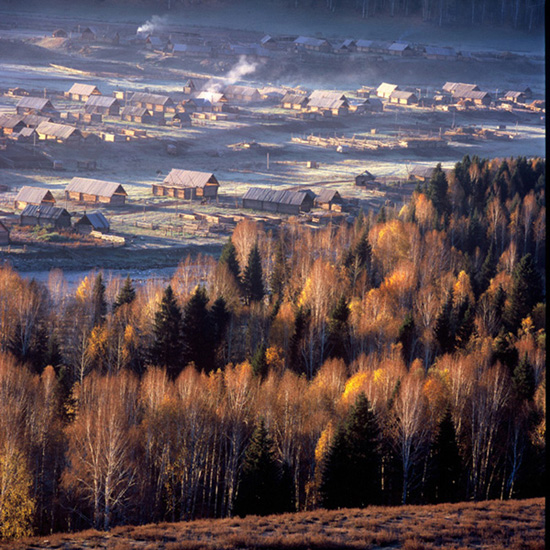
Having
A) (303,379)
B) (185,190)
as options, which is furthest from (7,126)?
(303,379)

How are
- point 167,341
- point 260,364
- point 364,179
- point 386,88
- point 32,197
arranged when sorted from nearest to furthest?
point 260,364 < point 167,341 < point 32,197 < point 364,179 < point 386,88

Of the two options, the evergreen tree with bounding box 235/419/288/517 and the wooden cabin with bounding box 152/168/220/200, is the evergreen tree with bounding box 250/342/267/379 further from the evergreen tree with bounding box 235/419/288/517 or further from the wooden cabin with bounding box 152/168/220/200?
the wooden cabin with bounding box 152/168/220/200

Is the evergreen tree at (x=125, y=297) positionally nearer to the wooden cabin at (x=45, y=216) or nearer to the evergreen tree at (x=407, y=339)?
the evergreen tree at (x=407, y=339)

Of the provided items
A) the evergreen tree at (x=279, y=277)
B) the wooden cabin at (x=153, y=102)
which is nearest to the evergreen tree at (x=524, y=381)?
the evergreen tree at (x=279, y=277)

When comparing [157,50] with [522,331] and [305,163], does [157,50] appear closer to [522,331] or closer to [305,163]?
[305,163]

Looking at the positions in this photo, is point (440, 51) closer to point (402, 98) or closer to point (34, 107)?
point (402, 98)

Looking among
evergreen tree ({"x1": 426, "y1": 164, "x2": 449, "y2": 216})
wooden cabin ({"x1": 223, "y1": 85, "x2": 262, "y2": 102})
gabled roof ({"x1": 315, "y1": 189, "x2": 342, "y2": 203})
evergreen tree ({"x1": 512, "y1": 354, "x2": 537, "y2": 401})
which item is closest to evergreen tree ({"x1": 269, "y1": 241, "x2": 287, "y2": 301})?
evergreen tree ({"x1": 512, "y1": 354, "x2": 537, "y2": 401})

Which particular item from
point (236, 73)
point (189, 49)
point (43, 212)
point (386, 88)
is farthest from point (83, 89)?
point (43, 212)
